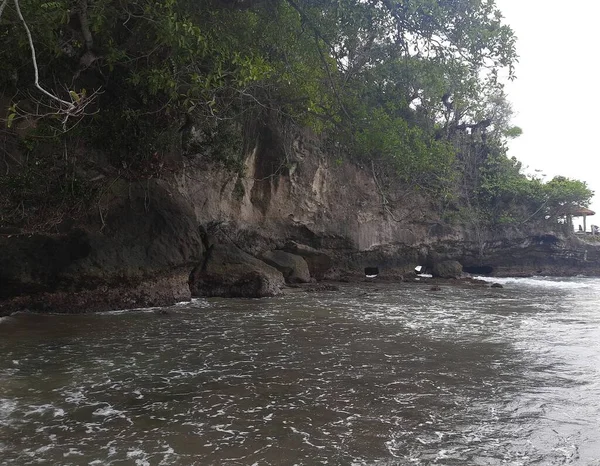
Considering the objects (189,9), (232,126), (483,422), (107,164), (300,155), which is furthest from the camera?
(300,155)

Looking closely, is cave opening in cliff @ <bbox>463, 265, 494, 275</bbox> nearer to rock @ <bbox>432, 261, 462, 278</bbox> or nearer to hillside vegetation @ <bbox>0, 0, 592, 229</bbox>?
rock @ <bbox>432, 261, 462, 278</bbox>

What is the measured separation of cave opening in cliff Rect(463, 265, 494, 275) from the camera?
28172 mm

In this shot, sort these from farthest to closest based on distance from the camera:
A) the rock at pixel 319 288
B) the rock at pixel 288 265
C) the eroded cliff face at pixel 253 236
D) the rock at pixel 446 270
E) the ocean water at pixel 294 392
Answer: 1. the rock at pixel 446 270
2. the rock at pixel 288 265
3. the rock at pixel 319 288
4. the eroded cliff face at pixel 253 236
5. the ocean water at pixel 294 392

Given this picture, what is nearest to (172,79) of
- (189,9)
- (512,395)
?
(189,9)

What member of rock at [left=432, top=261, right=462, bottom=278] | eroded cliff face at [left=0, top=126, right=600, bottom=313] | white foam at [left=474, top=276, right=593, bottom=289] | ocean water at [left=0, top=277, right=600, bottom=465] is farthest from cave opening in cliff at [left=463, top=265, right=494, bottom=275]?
ocean water at [left=0, top=277, right=600, bottom=465]

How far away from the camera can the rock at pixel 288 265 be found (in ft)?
55.5

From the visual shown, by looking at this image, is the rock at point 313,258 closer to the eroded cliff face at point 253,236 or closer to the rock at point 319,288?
the eroded cliff face at point 253,236

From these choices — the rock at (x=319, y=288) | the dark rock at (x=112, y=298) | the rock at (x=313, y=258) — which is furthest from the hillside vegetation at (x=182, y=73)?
the rock at (x=313, y=258)

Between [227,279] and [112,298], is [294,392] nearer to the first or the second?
[112,298]

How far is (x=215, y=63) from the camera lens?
365 inches

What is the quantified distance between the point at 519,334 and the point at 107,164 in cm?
927

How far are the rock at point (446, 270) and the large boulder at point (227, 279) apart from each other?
11.3 meters

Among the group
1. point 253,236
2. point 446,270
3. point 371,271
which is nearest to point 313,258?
point 253,236

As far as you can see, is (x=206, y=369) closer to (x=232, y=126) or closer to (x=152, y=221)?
(x=152, y=221)
